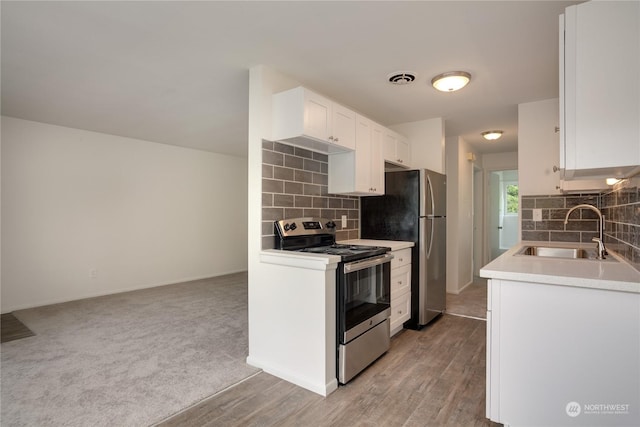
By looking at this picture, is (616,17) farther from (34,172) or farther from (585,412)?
(34,172)

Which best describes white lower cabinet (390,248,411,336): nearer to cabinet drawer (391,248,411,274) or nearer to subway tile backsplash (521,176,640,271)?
cabinet drawer (391,248,411,274)

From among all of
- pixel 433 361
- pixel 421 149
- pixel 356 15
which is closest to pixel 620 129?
pixel 356 15

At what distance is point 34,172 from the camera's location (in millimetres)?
4191

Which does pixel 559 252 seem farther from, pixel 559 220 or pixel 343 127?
pixel 343 127

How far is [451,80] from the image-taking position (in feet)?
9.00

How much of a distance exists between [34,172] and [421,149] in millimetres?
4849

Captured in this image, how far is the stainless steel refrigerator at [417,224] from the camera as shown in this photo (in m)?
3.38

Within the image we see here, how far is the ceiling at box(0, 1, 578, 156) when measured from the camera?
6.23 ft

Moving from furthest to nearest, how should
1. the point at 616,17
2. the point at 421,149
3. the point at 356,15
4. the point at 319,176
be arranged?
the point at 421,149 → the point at 319,176 → the point at 356,15 → the point at 616,17

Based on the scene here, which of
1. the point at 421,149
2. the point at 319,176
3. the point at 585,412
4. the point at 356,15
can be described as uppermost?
the point at 356,15

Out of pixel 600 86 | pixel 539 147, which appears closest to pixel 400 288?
pixel 539 147

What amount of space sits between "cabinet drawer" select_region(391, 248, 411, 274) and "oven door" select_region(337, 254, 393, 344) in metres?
0.22

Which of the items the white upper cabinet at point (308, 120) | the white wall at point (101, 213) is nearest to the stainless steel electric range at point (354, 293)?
the white upper cabinet at point (308, 120)

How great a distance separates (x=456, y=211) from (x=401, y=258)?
223 cm
